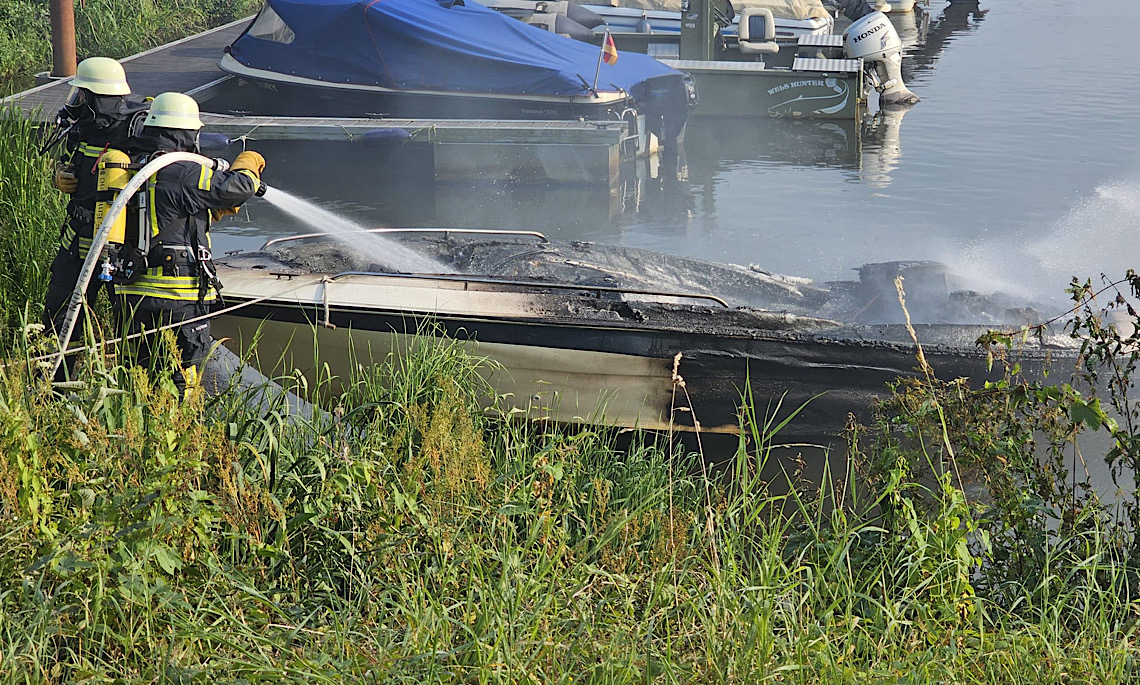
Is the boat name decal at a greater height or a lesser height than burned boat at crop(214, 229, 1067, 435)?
greater

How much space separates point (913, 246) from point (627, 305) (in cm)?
670

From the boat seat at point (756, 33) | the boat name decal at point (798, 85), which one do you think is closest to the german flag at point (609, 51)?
the boat name decal at point (798, 85)

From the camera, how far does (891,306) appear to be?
6.71 meters

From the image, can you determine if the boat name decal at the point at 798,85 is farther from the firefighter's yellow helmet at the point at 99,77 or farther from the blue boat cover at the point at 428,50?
the firefighter's yellow helmet at the point at 99,77

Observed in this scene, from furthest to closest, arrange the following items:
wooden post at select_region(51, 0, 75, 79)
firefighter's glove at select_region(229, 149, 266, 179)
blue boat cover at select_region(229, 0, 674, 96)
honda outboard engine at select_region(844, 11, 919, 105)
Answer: honda outboard engine at select_region(844, 11, 919, 105)
blue boat cover at select_region(229, 0, 674, 96)
wooden post at select_region(51, 0, 75, 79)
firefighter's glove at select_region(229, 149, 266, 179)

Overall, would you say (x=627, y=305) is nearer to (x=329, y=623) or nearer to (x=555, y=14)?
(x=329, y=623)

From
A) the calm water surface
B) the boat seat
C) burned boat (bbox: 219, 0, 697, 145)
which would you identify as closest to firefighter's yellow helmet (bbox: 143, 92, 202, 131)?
the calm water surface

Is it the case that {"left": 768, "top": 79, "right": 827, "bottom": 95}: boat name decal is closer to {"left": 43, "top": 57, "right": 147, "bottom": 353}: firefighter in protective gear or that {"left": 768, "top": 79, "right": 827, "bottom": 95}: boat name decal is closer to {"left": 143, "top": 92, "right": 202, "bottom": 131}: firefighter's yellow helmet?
{"left": 43, "top": 57, "right": 147, "bottom": 353}: firefighter in protective gear

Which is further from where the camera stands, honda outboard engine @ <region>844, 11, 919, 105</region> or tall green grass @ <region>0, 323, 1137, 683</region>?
honda outboard engine @ <region>844, 11, 919, 105</region>

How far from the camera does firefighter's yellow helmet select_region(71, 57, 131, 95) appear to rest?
5008 millimetres

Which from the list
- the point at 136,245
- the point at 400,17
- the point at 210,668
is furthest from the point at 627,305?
the point at 400,17

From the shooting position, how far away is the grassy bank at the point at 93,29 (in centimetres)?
1524

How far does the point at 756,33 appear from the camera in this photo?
59.9ft

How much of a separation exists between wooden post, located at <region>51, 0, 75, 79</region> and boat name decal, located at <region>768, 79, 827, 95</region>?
10465mm
